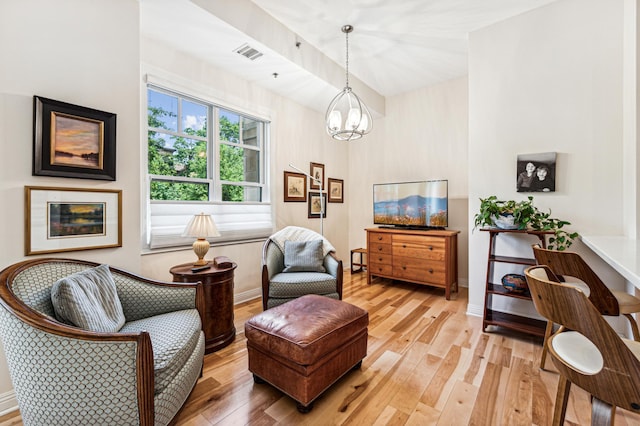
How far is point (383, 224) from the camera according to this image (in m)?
4.35

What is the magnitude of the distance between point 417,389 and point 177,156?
9.75 ft

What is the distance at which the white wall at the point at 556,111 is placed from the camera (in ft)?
7.52

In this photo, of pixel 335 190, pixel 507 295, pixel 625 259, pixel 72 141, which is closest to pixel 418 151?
pixel 335 190

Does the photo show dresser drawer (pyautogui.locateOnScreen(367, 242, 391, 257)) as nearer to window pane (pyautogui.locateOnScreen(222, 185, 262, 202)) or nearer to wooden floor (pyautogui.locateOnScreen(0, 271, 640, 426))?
wooden floor (pyautogui.locateOnScreen(0, 271, 640, 426))

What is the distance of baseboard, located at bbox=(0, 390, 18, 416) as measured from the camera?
1.57m

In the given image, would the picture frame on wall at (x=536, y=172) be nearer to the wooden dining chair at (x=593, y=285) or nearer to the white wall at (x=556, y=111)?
the white wall at (x=556, y=111)

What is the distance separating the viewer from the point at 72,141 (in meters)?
1.82

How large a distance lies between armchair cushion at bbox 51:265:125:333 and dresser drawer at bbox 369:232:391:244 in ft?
10.4

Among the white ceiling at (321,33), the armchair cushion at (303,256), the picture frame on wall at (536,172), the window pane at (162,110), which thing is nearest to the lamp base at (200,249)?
the armchair cushion at (303,256)

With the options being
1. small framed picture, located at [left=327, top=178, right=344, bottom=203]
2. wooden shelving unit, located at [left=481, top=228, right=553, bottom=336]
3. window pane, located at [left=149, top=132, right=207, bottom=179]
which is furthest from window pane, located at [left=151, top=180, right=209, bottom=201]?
wooden shelving unit, located at [left=481, top=228, right=553, bottom=336]

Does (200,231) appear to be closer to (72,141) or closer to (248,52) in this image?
(72,141)

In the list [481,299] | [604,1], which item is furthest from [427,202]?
[604,1]

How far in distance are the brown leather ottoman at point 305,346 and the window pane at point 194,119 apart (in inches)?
88.2

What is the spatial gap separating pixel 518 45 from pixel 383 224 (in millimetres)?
2644
